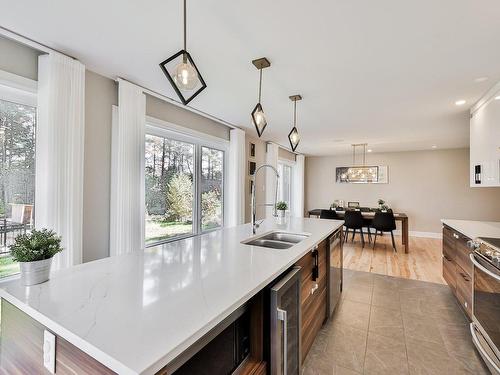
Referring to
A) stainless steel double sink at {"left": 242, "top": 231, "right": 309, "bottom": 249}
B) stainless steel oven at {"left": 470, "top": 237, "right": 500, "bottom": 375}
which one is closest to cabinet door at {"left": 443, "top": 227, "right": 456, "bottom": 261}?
stainless steel oven at {"left": 470, "top": 237, "right": 500, "bottom": 375}

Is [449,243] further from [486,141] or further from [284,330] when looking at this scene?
[284,330]

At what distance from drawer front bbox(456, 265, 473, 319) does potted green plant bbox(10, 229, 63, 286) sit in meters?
3.01

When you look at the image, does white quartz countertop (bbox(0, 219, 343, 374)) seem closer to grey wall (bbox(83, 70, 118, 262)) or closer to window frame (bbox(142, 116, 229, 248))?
grey wall (bbox(83, 70, 118, 262))

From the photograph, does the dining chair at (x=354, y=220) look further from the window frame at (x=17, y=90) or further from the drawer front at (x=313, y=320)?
the window frame at (x=17, y=90)

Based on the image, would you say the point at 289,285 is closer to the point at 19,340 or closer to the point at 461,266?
the point at 19,340

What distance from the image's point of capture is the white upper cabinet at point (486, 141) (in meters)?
2.56

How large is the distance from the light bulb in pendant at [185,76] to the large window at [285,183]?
5.40 m

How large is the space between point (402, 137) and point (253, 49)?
4.44 meters

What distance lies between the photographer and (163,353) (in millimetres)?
614

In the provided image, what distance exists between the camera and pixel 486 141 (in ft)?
9.16

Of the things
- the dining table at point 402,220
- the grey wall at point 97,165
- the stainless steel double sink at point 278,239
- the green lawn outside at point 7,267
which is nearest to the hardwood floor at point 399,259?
the dining table at point 402,220

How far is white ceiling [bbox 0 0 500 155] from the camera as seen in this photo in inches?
62.1

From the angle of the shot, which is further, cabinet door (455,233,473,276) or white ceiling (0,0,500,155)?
cabinet door (455,233,473,276)

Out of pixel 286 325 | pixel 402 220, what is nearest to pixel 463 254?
pixel 286 325
